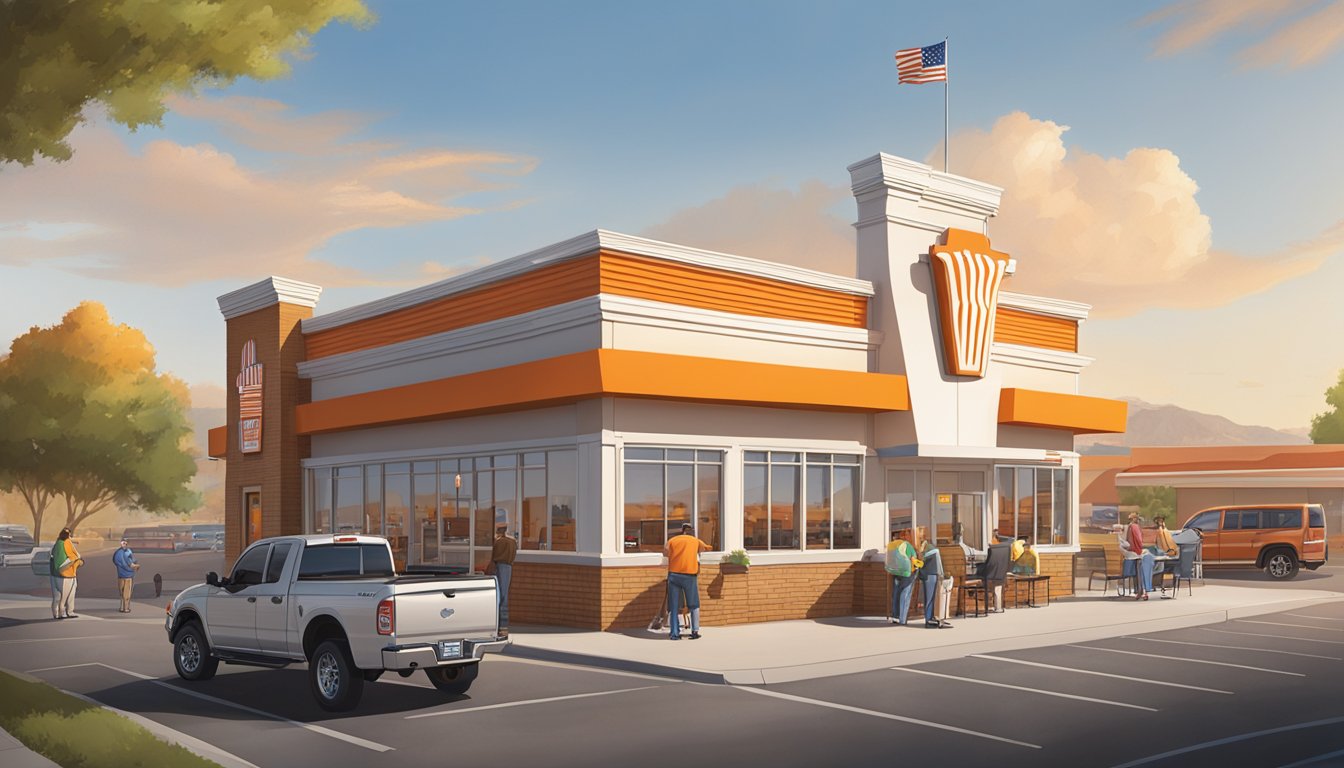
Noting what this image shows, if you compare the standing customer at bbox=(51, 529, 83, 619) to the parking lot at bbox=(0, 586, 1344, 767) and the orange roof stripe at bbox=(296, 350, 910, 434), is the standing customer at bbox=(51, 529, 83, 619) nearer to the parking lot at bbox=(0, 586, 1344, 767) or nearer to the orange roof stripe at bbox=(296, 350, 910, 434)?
the orange roof stripe at bbox=(296, 350, 910, 434)

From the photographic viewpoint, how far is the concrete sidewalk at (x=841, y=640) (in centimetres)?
1653

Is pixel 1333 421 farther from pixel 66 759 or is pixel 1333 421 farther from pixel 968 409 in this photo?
pixel 66 759

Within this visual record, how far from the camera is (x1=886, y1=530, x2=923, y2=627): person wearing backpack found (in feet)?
70.2

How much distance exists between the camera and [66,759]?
10.7m

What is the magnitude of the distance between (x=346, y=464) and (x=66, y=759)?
1803 cm

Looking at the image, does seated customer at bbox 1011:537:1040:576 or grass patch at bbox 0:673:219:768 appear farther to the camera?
seated customer at bbox 1011:537:1040:576

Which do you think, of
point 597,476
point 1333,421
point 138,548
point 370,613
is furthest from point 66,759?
point 1333,421

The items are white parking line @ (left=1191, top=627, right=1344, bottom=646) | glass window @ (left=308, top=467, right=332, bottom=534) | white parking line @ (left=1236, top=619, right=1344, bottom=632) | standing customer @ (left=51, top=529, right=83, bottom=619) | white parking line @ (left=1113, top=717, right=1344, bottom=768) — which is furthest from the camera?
glass window @ (left=308, top=467, right=332, bottom=534)

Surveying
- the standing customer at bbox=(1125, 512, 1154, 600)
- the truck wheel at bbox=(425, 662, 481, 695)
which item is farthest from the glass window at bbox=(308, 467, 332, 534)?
the standing customer at bbox=(1125, 512, 1154, 600)

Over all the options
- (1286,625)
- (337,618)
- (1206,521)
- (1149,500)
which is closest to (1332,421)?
(1149,500)

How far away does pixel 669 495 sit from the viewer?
22.0 metres

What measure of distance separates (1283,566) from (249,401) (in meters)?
28.6

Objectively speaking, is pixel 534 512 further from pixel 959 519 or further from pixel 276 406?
pixel 276 406

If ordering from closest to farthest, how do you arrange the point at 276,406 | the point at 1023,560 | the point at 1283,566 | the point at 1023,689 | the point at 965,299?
1. the point at 1023,689
2. the point at 965,299
3. the point at 1023,560
4. the point at 276,406
5. the point at 1283,566
